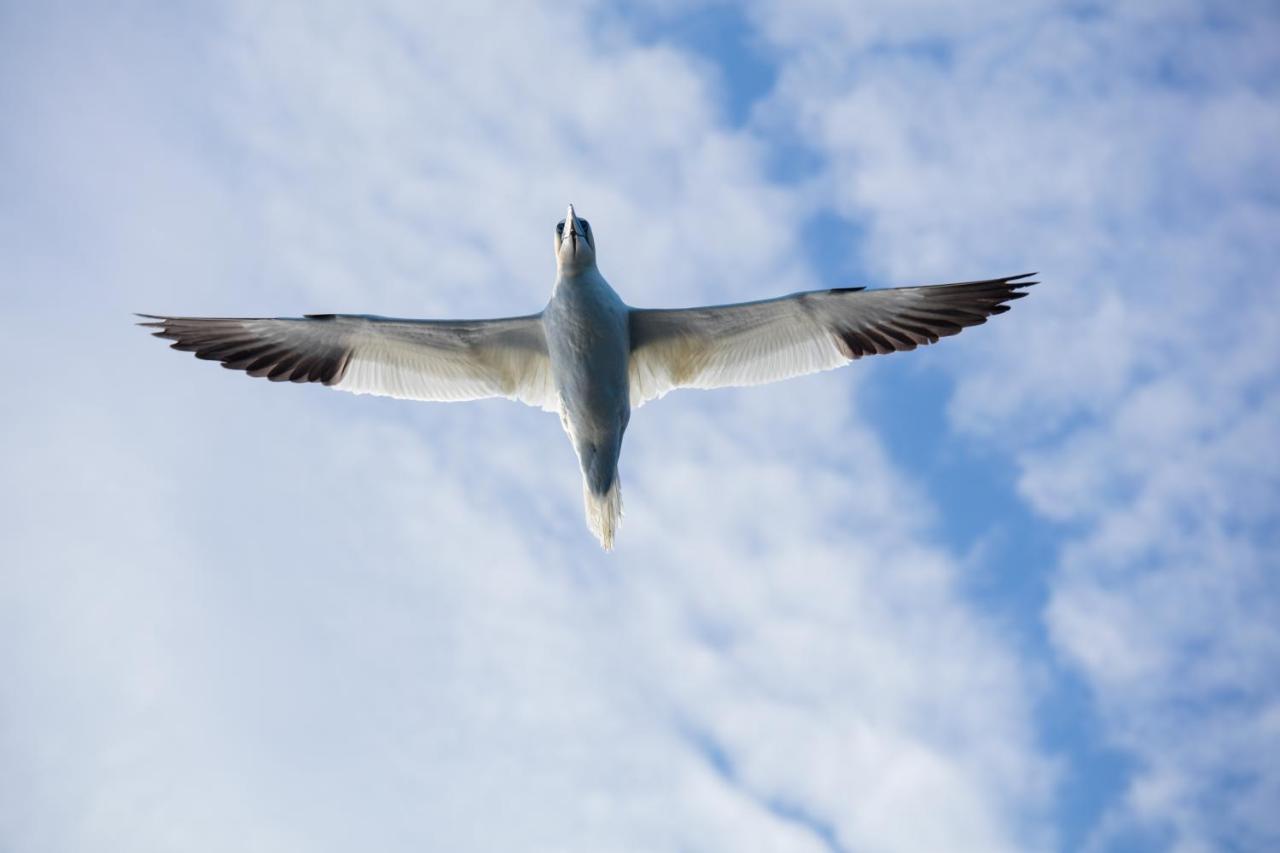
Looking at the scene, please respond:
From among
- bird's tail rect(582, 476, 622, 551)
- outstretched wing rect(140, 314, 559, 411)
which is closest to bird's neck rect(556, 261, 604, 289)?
outstretched wing rect(140, 314, 559, 411)

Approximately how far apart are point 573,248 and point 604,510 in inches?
128

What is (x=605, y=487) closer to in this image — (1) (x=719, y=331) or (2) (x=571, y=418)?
(2) (x=571, y=418)

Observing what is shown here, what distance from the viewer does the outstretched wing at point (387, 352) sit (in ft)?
44.9

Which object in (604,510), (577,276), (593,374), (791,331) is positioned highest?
(791,331)

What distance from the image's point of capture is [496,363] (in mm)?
14312

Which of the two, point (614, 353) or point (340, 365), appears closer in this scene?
point (614, 353)

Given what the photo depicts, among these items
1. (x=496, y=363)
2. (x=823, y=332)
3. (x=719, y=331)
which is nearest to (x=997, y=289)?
(x=823, y=332)

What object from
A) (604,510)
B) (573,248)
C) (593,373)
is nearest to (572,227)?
(573,248)

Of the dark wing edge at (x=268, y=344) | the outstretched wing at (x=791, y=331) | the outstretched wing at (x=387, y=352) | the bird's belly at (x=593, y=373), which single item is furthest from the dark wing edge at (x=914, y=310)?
the dark wing edge at (x=268, y=344)

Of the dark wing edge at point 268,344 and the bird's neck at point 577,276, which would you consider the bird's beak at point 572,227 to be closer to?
the bird's neck at point 577,276

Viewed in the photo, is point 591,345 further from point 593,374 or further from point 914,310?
point 914,310

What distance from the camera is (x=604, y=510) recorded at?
13.6 metres

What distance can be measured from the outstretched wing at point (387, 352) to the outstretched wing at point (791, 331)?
1.49 m

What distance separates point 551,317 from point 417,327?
1.81 metres
